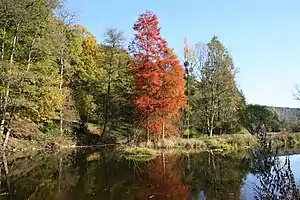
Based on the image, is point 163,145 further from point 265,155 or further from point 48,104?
point 265,155

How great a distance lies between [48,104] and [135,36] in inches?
314

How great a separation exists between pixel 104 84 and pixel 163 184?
2402cm

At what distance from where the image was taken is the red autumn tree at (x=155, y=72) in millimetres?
25688

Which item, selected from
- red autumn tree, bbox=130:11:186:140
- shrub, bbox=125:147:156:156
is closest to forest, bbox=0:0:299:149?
red autumn tree, bbox=130:11:186:140

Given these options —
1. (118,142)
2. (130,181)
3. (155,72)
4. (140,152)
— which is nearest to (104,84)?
(118,142)

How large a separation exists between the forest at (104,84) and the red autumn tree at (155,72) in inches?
2.9

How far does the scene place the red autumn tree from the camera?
25.7m

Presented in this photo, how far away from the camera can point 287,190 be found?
4.52 m

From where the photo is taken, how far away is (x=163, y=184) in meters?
11.6

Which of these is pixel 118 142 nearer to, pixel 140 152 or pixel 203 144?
pixel 203 144

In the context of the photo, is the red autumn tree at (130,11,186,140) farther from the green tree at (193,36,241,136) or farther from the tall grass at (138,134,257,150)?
the green tree at (193,36,241,136)

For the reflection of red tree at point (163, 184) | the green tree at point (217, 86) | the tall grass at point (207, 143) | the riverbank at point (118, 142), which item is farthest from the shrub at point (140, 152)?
the green tree at point (217, 86)

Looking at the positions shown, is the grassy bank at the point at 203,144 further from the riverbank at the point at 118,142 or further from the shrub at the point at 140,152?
the shrub at the point at 140,152

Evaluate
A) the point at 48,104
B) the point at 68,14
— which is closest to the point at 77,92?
the point at 68,14
